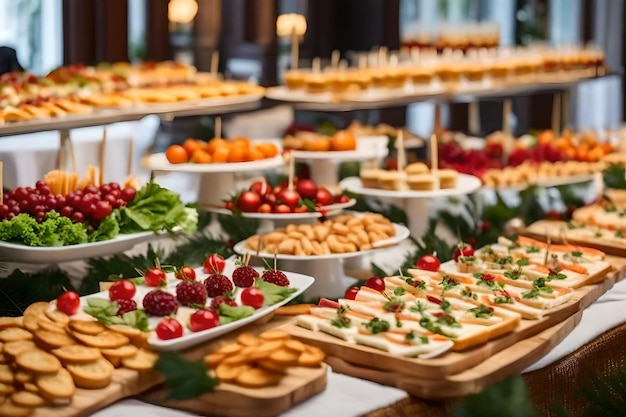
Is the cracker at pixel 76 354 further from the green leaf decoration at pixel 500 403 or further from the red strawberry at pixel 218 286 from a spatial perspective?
the green leaf decoration at pixel 500 403

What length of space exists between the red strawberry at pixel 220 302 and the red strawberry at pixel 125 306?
0.53 feet

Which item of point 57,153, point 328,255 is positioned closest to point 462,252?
point 328,255

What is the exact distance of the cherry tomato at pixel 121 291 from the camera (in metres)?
2.34

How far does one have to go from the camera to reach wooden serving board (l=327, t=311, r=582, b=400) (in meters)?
2.11

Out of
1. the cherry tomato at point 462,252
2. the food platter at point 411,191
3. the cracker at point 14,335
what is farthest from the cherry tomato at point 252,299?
the food platter at point 411,191

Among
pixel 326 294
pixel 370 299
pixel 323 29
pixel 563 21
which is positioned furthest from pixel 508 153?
pixel 563 21

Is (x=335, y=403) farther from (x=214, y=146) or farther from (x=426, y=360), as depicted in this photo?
(x=214, y=146)

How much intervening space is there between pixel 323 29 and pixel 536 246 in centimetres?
671

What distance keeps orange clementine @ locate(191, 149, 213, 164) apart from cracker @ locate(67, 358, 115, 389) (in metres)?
1.53

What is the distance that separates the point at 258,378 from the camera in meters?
2.00

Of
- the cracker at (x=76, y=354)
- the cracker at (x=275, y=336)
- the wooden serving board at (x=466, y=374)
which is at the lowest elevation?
the wooden serving board at (x=466, y=374)

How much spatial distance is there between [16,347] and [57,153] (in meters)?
2.31

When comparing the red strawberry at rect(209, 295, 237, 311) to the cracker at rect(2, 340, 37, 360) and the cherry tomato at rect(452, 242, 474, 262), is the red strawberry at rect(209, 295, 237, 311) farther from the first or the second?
the cherry tomato at rect(452, 242, 474, 262)

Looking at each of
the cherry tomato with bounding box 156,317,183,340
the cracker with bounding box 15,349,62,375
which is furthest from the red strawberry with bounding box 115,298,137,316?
the cracker with bounding box 15,349,62,375
